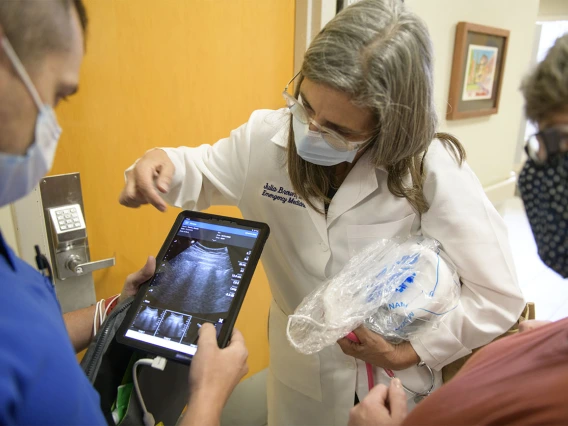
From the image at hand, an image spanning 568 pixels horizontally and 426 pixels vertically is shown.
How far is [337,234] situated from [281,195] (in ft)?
0.55

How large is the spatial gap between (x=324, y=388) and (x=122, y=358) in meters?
0.55

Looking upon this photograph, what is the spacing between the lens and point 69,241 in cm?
116

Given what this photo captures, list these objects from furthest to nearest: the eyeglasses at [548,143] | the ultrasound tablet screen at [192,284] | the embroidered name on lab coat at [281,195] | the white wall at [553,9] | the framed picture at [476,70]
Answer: the white wall at [553,9], the framed picture at [476,70], the embroidered name on lab coat at [281,195], the ultrasound tablet screen at [192,284], the eyeglasses at [548,143]

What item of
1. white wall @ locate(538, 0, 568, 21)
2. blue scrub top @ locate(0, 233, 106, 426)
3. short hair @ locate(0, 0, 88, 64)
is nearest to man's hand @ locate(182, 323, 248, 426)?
blue scrub top @ locate(0, 233, 106, 426)

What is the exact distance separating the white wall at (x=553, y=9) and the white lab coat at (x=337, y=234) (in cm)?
404

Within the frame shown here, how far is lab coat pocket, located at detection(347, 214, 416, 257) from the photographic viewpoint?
1.00m

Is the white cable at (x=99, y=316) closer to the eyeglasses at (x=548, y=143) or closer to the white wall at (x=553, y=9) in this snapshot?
the eyeglasses at (x=548, y=143)

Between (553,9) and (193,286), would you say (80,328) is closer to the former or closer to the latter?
(193,286)

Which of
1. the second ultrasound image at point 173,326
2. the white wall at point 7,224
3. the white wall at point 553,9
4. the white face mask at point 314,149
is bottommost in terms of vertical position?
the second ultrasound image at point 173,326

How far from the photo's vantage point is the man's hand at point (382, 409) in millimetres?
741

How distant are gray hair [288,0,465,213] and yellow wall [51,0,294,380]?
567mm

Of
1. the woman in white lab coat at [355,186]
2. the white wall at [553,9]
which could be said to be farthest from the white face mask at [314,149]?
the white wall at [553,9]

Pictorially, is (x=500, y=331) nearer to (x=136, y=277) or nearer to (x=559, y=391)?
(x=559, y=391)

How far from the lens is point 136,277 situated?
889 mm
